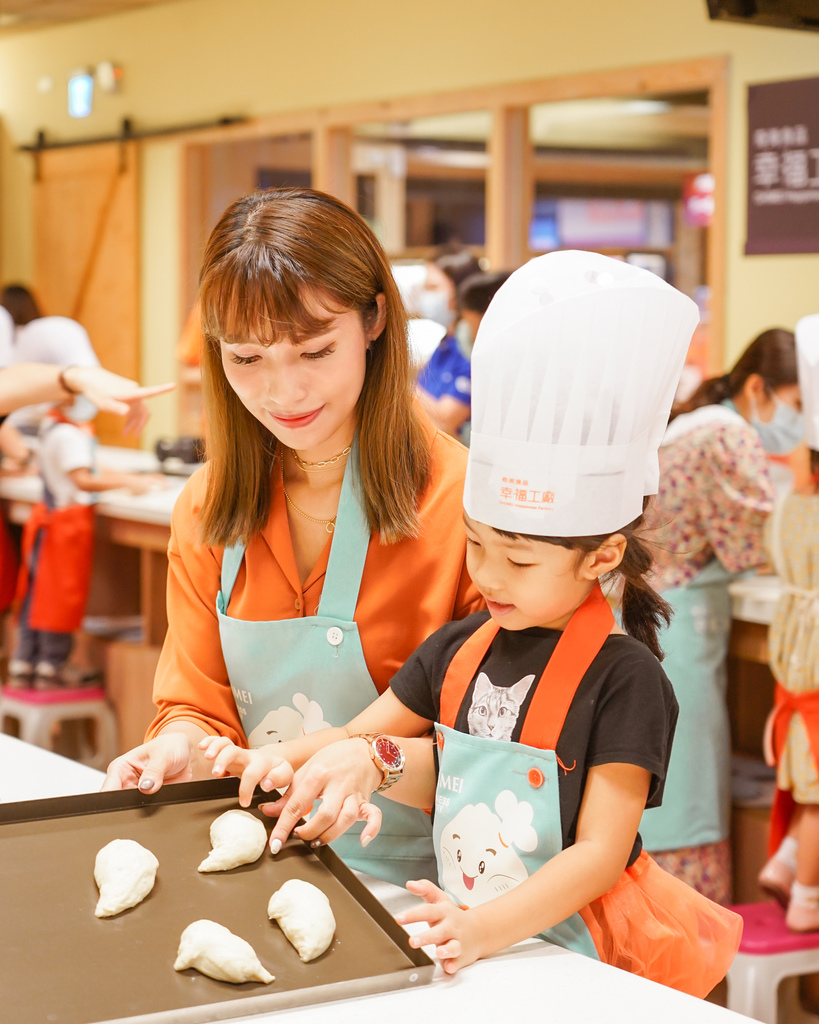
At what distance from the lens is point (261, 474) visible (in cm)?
147

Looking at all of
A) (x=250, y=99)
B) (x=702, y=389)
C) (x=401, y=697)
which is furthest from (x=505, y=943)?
(x=250, y=99)

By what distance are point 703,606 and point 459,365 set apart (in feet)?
5.16

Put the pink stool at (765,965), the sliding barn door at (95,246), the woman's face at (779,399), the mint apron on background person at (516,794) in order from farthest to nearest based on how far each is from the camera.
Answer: the sliding barn door at (95,246)
the woman's face at (779,399)
the pink stool at (765,965)
the mint apron on background person at (516,794)

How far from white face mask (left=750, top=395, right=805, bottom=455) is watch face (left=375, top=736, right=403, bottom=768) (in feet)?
6.65

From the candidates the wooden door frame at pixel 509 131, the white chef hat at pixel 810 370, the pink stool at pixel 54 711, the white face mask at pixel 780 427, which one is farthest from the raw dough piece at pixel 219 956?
the wooden door frame at pixel 509 131

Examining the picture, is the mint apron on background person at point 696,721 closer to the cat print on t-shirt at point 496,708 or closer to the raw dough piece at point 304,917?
the cat print on t-shirt at point 496,708

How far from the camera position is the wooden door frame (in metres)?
3.84

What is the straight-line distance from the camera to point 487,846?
118 cm

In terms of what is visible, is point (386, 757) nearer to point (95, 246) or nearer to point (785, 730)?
point (785, 730)

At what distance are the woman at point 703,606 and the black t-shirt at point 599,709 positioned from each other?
4.69 ft

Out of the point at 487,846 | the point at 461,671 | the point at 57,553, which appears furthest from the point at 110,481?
the point at 487,846

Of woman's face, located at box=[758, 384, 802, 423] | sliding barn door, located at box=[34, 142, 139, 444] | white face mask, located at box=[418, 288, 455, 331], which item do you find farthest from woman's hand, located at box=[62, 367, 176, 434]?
sliding barn door, located at box=[34, 142, 139, 444]

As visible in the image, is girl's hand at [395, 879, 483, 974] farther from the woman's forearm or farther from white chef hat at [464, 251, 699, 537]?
the woman's forearm

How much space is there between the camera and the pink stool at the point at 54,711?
3787 mm
